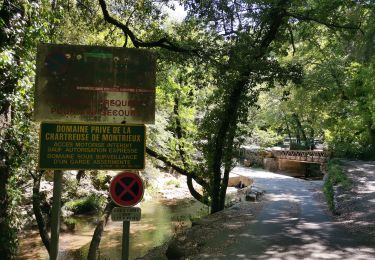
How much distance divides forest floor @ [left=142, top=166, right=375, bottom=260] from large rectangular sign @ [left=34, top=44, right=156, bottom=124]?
163 inches

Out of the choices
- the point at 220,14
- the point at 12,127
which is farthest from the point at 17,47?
the point at 220,14

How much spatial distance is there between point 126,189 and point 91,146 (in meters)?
0.89

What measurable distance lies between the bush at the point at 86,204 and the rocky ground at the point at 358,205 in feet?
42.4

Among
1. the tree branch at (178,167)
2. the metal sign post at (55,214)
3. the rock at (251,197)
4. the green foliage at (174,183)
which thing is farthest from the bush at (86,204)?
the metal sign post at (55,214)

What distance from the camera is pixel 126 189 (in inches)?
225

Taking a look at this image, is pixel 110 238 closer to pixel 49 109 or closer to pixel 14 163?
pixel 14 163

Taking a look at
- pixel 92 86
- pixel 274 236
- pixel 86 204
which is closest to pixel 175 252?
pixel 274 236

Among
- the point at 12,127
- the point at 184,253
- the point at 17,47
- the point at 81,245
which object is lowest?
the point at 81,245

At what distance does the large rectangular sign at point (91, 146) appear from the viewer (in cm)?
591

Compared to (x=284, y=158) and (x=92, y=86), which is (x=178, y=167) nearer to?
(x=92, y=86)

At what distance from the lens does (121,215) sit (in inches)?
226

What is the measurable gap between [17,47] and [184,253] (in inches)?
229

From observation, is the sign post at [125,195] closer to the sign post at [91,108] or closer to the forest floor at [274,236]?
the sign post at [91,108]

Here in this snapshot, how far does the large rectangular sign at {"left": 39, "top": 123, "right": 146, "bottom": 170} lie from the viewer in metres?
5.91
